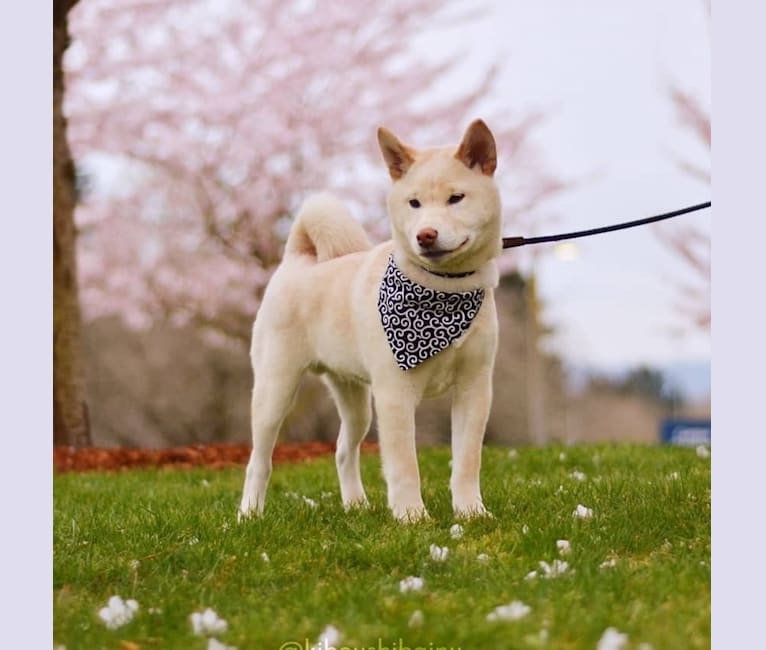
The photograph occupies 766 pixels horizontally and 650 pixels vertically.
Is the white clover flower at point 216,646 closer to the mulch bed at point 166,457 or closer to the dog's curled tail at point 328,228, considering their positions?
the dog's curled tail at point 328,228

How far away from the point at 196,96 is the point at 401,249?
8.03 m

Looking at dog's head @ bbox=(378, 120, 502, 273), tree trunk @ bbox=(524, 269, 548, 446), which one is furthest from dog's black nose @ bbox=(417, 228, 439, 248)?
tree trunk @ bbox=(524, 269, 548, 446)

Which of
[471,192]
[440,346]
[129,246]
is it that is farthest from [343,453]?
[129,246]

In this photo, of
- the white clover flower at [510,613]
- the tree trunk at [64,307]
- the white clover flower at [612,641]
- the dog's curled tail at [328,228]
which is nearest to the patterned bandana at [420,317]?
the dog's curled tail at [328,228]

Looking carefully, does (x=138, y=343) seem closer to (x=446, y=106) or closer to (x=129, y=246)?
(x=129, y=246)

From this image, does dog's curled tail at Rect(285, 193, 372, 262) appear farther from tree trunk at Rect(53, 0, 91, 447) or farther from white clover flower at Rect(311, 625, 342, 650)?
tree trunk at Rect(53, 0, 91, 447)

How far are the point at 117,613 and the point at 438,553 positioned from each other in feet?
3.41

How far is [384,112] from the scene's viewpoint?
11156 mm

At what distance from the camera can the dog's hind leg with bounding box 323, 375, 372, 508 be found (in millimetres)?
4426

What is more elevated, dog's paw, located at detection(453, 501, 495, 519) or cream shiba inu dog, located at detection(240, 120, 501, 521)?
cream shiba inu dog, located at detection(240, 120, 501, 521)

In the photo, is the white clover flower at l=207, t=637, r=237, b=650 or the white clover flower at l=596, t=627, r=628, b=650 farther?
the white clover flower at l=207, t=637, r=237, b=650

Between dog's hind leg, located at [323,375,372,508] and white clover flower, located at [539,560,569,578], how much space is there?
58.5 inches

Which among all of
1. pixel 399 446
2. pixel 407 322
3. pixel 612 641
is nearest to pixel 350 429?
pixel 399 446

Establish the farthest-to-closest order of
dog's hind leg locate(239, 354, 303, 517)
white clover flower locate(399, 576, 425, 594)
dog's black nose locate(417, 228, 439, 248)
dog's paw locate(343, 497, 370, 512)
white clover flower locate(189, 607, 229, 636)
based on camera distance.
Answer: dog's hind leg locate(239, 354, 303, 517) < dog's paw locate(343, 497, 370, 512) < dog's black nose locate(417, 228, 439, 248) < white clover flower locate(399, 576, 425, 594) < white clover flower locate(189, 607, 229, 636)
